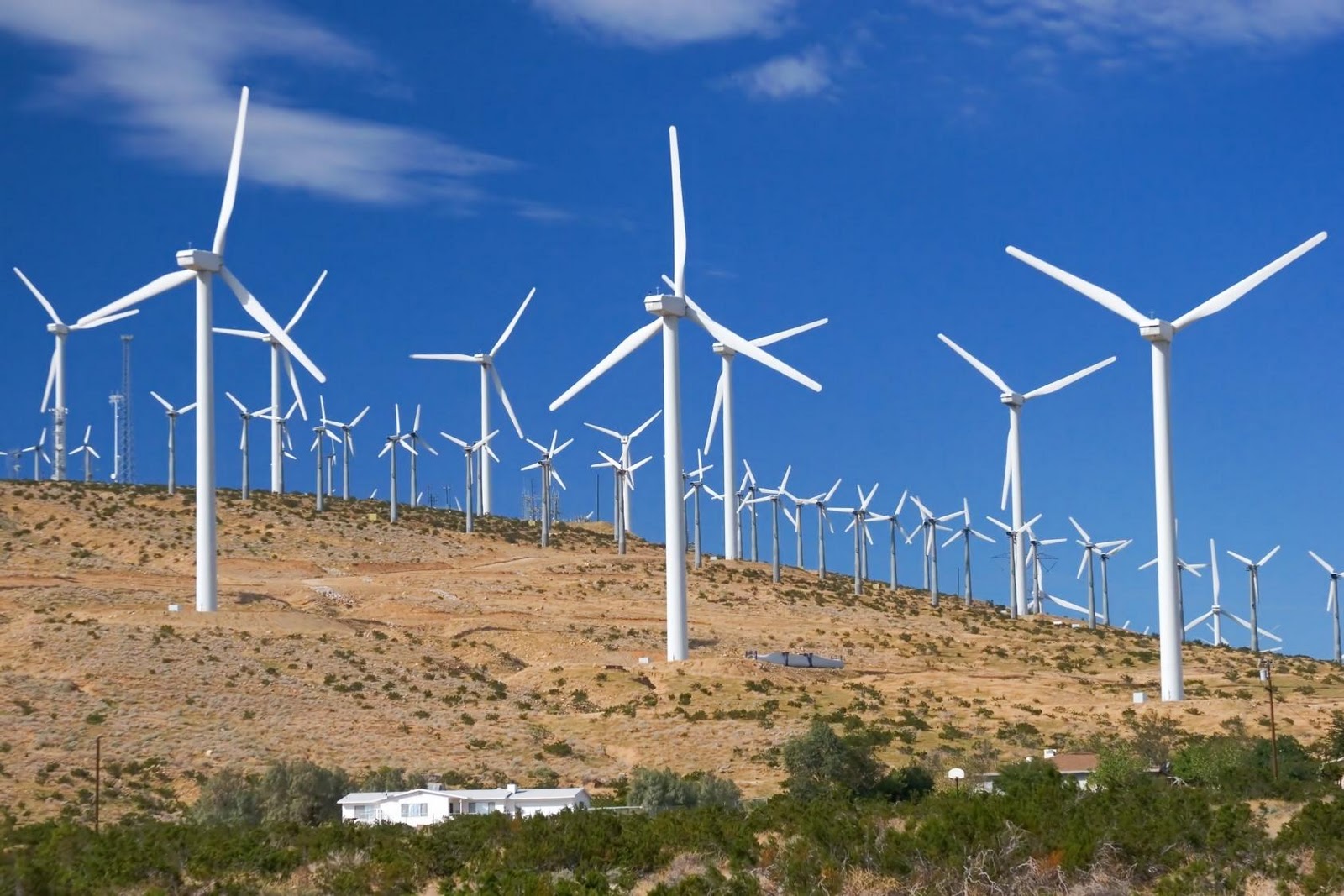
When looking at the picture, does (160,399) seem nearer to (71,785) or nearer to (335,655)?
(335,655)

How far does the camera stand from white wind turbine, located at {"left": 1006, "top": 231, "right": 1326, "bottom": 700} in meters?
77.4

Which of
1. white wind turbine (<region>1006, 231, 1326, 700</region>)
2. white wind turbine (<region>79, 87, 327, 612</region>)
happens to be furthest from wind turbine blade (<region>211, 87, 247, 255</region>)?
white wind turbine (<region>1006, 231, 1326, 700</region>)

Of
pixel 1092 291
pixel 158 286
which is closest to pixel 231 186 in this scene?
pixel 158 286

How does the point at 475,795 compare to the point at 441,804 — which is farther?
the point at 475,795

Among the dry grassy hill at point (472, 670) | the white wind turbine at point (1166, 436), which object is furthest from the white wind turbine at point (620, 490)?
the white wind turbine at point (1166, 436)

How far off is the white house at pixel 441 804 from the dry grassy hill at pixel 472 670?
9.72m

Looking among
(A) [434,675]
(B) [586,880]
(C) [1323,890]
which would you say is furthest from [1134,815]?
(A) [434,675]

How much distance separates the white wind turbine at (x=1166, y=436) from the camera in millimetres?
77375

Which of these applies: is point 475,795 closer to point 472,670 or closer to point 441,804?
point 441,804

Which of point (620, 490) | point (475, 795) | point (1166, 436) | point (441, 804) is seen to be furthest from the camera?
point (620, 490)

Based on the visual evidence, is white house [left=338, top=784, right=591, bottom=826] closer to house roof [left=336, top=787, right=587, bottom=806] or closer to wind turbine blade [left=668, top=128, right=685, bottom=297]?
house roof [left=336, top=787, right=587, bottom=806]

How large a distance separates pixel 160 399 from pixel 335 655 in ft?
199

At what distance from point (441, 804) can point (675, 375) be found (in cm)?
3759

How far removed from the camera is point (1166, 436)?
7900cm
